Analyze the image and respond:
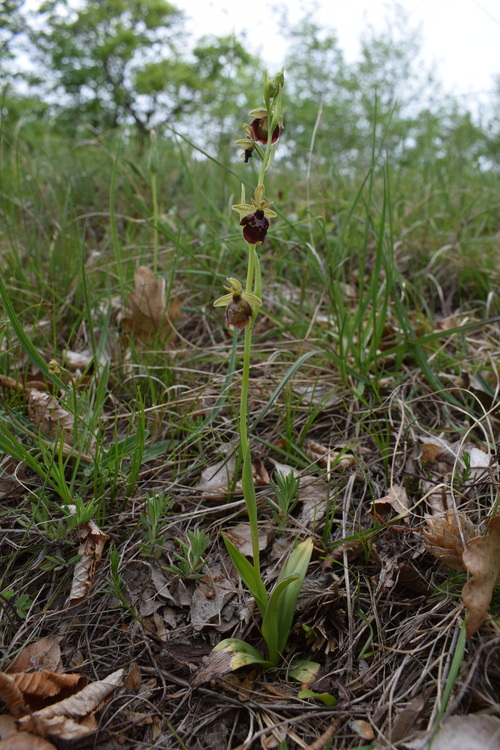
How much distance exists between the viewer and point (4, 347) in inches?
76.0

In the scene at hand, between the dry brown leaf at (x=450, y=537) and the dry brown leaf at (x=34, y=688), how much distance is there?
93 centimetres

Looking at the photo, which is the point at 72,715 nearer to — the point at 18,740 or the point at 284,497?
the point at 18,740

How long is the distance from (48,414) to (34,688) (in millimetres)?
837

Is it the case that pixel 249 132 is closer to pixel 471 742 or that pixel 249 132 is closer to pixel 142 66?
pixel 471 742

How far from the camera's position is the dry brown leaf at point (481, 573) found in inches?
43.3

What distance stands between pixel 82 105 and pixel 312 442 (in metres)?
19.4

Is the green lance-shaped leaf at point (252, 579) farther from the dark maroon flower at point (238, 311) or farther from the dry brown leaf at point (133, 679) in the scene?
the dark maroon flower at point (238, 311)

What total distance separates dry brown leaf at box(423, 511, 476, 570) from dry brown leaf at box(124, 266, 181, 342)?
1.33m


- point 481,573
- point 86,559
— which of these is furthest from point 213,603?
point 481,573

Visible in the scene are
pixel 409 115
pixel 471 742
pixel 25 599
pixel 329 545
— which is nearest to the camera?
pixel 471 742

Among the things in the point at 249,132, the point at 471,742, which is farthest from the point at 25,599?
the point at 249,132

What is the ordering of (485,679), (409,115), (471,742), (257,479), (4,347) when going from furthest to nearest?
(409,115) < (4,347) < (257,479) < (485,679) < (471,742)

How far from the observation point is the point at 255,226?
1226 millimetres

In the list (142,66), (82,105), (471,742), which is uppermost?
(142,66)
